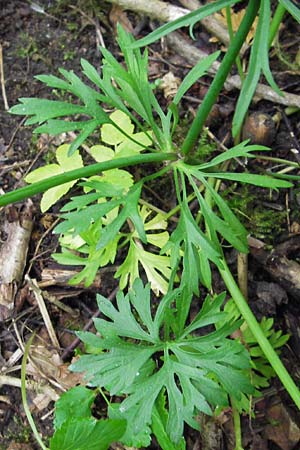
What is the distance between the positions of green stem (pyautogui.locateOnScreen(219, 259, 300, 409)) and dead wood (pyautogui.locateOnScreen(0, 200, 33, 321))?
3.08 feet

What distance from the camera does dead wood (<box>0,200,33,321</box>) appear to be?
7.93 ft

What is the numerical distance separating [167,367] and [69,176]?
72 centimetres

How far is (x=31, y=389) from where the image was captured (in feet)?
7.59

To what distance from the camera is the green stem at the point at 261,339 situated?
1.92m

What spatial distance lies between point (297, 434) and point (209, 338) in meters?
0.64

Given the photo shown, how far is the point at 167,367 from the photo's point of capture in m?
1.83

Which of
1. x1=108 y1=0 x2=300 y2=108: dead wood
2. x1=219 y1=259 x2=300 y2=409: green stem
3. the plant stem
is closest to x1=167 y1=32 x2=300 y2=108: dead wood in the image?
x1=108 y1=0 x2=300 y2=108: dead wood

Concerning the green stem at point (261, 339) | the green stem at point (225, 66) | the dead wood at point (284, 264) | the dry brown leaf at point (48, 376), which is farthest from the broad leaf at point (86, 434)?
the green stem at point (225, 66)

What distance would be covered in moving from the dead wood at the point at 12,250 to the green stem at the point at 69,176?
0.81 metres

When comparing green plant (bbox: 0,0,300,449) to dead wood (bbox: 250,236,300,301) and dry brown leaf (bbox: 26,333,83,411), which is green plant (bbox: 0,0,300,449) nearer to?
dead wood (bbox: 250,236,300,301)

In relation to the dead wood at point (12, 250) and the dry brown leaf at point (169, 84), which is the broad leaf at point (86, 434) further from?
the dry brown leaf at point (169, 84)

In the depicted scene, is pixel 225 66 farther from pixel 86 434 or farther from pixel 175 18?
pixel 86 434

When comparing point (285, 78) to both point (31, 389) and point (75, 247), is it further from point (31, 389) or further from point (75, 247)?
point (31, 389)

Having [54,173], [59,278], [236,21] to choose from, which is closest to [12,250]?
[59,278]
